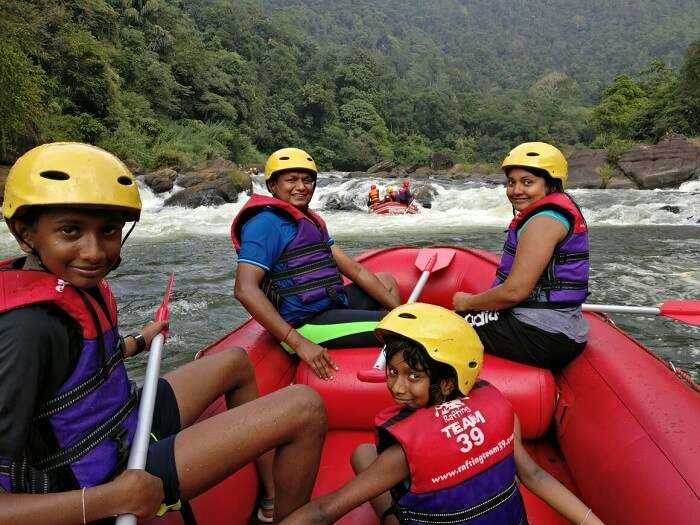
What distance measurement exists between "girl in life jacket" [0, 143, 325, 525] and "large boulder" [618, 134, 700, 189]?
18.6 m

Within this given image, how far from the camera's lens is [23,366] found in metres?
1.04

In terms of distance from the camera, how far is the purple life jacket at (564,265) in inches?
85.1

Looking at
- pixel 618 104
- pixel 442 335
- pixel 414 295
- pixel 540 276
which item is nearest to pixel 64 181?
pixel 442 335

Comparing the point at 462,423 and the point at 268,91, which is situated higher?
the point at 462,423

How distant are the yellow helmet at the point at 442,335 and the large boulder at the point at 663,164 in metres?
18.3

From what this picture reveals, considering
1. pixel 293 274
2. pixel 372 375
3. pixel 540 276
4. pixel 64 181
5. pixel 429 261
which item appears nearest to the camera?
pixel 64 181

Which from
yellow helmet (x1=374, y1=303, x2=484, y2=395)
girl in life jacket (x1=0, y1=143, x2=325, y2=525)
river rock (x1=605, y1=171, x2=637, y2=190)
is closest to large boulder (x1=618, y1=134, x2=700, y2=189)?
river rock (x1=605, y1=171, x2=637, y2=190)

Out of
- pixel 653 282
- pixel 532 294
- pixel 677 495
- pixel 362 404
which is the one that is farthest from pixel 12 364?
pixel 653 282

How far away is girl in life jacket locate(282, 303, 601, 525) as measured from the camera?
54.4 inches

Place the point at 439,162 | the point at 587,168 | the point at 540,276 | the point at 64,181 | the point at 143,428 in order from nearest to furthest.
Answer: the point at 64,181, the point at 143,428, the point at 540,276, the point at 587,168, the point at 439,162

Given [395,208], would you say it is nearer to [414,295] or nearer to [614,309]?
[414,295]

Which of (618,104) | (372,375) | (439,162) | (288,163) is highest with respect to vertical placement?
(288,163)

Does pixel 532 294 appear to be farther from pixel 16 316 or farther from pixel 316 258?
pixel 16 316

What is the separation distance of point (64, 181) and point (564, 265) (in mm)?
1822
